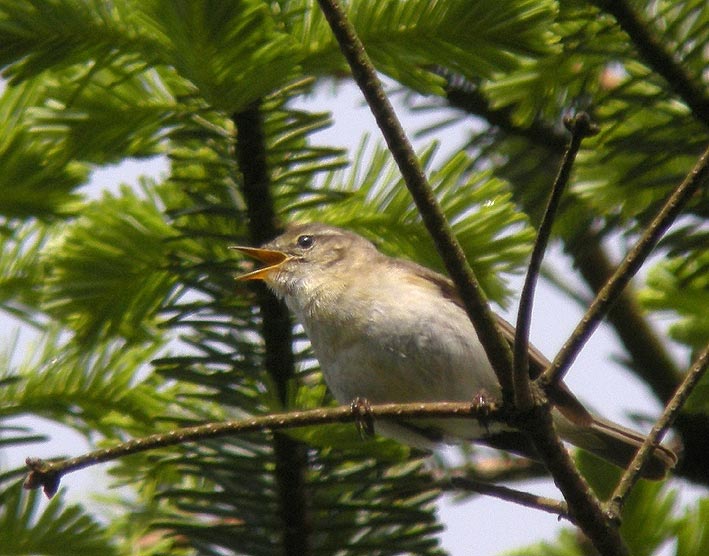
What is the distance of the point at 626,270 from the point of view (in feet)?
4.52

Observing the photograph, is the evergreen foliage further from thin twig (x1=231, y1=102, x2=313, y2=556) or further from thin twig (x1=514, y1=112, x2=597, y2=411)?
thin twig (x1=514, y1=112, x2=597, y2=411)

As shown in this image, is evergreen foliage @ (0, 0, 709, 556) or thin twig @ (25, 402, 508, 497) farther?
evergreen foliage @ (0, 0, 709, 556)

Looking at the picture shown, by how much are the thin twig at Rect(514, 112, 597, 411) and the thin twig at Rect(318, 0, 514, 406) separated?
0.08 ft

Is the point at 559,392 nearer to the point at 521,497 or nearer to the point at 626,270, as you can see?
the point at 521,497

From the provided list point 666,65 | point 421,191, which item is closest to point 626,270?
point 421,191

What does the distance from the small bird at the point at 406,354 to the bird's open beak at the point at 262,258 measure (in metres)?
0.01

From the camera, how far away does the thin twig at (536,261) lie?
1.29 metres

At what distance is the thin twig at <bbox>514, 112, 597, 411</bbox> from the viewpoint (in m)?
1.29

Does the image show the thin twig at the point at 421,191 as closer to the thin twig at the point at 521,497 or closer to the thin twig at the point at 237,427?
Answer: the thin twig at the point at 237,427

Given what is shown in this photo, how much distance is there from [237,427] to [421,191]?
415 millimetres

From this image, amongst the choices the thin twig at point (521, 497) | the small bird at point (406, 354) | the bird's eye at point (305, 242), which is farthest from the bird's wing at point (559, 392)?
the thin twig at point (521, 497)

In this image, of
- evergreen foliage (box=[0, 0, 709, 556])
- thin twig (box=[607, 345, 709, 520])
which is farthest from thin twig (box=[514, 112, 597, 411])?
evergreen foliage (box=[0, 0, 709, 556])

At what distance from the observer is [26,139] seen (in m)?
2.00

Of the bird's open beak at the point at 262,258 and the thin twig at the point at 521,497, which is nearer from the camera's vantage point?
the thin twig at the point at 521,497
